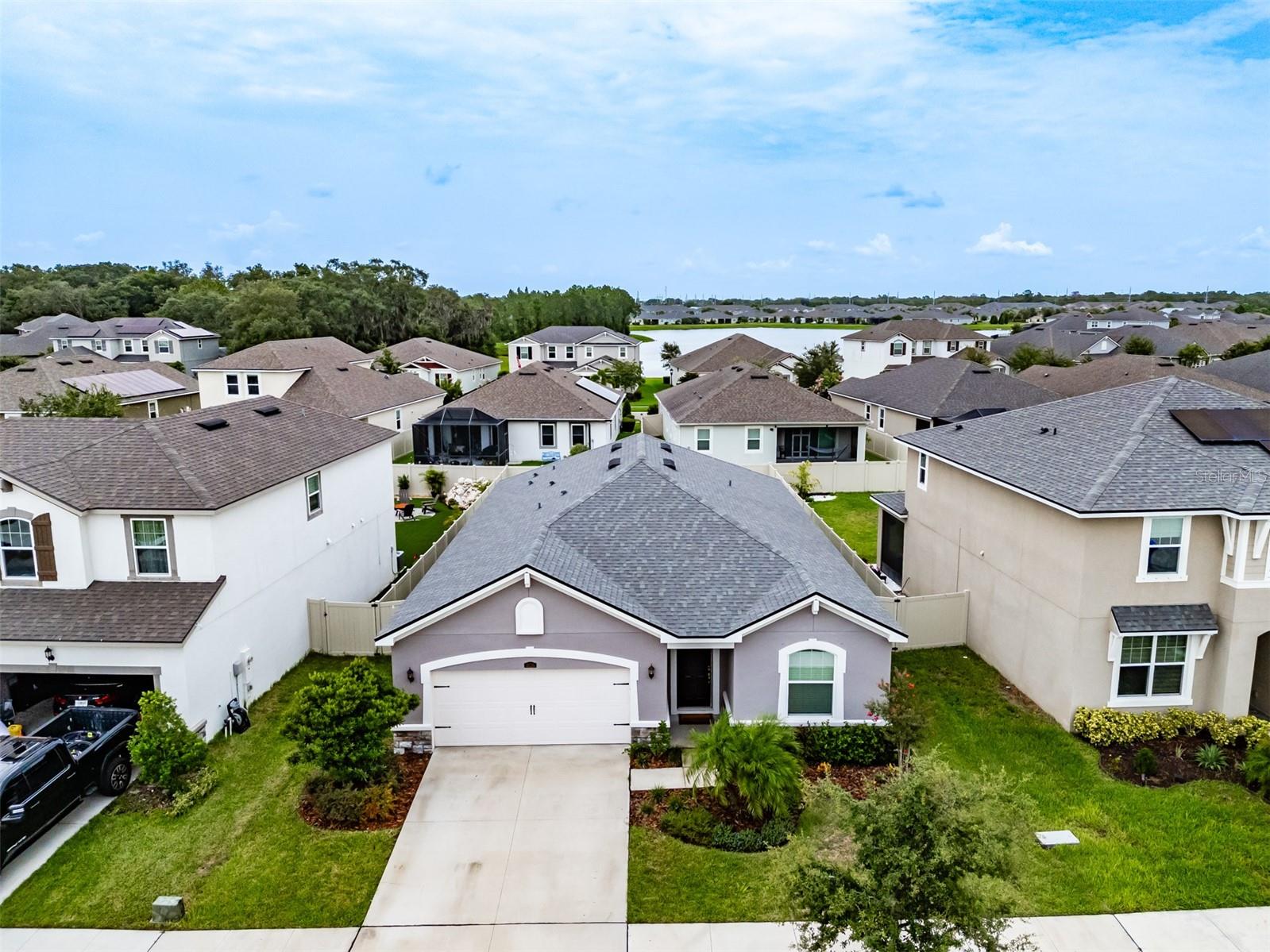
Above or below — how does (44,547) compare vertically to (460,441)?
above

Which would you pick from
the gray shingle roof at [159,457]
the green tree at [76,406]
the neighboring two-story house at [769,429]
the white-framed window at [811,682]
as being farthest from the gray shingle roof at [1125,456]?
the green tree at [76,406]

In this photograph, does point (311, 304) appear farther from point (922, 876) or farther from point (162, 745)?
point (922, 876)

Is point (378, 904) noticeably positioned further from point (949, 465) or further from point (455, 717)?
point (949, 465)

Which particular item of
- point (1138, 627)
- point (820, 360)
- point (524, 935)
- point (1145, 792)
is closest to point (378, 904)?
point (524, 935)

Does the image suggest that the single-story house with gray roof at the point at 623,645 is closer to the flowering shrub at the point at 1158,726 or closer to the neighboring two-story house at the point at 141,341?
the flowering shrub at the point at 1158,726

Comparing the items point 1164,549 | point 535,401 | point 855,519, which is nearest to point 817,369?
point 535,401

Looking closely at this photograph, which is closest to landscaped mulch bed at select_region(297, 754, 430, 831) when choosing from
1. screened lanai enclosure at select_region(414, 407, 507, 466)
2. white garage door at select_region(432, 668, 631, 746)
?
white garage door at select_region(432, 668, 631, 746)
